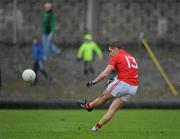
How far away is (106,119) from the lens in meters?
22.0

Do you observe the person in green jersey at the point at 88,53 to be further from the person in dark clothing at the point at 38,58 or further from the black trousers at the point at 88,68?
the person in dark clothing at the point at 38,58

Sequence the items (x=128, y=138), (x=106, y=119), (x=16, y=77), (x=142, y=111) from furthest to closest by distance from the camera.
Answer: (x=16, y=77) → (x=142, y=111) → (x=106, y=119) → (x=128, y=138)

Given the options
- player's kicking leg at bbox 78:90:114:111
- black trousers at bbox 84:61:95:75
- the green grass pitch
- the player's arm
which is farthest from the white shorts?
black trousers at bbox 84:61:95:75

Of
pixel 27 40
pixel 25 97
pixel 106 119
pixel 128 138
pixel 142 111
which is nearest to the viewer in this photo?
pixel 128 138

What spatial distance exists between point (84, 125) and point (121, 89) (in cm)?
307

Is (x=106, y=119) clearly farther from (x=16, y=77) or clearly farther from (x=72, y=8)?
(x=72, y=8)

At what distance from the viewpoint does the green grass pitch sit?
834 inches

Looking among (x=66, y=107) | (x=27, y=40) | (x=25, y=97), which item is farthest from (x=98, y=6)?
(x=66, y=107)

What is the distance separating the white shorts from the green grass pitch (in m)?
0.94

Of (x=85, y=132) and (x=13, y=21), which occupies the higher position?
(x=85, y=132)

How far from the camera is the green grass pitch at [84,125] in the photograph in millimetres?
21188

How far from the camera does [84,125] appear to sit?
973 inches

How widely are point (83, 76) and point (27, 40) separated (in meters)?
7.37

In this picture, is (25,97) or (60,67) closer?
(25,97)
